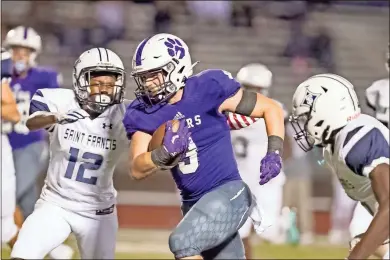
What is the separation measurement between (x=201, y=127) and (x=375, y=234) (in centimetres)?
107

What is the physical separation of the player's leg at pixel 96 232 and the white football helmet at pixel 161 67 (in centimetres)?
79

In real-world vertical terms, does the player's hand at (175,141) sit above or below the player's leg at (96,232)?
above

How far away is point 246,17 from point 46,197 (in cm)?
947

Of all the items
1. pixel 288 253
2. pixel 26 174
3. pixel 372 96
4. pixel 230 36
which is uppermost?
pixel 372 96

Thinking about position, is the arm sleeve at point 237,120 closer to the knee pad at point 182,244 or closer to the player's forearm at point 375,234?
the knee pad at point 182,244

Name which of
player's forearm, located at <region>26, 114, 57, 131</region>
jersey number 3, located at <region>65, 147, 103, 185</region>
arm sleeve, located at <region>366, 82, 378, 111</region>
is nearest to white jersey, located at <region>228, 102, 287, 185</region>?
arm sleeve, located at <region>366, 82, 378, 111</region>

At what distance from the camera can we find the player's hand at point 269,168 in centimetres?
413

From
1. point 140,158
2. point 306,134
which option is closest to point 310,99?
point 306,134

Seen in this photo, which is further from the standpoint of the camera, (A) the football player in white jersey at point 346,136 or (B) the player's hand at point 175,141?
(B) the player's hand at point 175,141

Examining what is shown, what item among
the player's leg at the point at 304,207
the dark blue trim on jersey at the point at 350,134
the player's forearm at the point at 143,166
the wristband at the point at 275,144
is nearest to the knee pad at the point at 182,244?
the player's forearm at the point at 143,166

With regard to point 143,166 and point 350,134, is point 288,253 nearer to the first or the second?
point 143,166

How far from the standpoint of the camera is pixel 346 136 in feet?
12.7

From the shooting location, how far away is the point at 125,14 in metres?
13.7

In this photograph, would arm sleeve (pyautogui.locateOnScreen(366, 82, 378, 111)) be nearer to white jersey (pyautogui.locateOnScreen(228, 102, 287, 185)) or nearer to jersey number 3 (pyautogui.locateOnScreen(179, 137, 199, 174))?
white jersey (pyautogui.locateOnScreen(228, 102, 287, 185))
